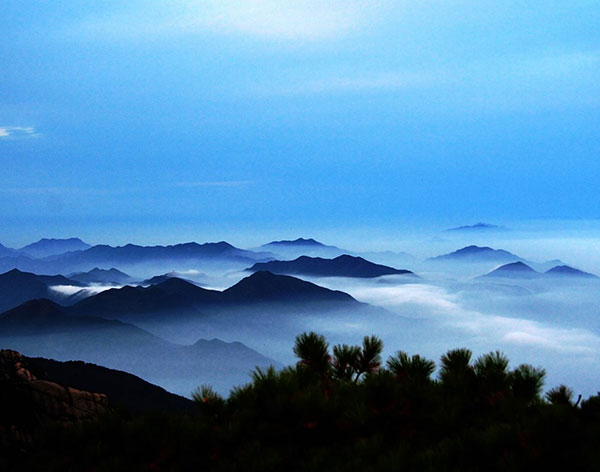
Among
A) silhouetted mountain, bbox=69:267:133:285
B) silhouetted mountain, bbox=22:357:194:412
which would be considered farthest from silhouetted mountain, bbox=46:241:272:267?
silhouetted mountain, bbox=22:357:194:412

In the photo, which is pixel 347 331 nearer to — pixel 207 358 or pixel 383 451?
Answer: pixel 207 358

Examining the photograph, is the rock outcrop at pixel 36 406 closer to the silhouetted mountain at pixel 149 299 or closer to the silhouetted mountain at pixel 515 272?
the silhouetted mountain at pixel 149 299

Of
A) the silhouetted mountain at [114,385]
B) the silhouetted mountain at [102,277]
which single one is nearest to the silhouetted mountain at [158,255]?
the silhouetted mountain at [102,277]

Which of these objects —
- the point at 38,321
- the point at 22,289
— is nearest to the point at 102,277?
the point at 22,289

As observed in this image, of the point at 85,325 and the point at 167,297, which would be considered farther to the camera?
the point at 167,297

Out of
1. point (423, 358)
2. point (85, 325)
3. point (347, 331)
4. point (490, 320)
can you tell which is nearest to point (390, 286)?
point (347, 331)

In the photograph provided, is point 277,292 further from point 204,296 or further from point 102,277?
point 102,277

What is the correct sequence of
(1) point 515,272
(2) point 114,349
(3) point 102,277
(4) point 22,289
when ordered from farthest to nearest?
(1) point 515,272 < (3) point 102,277 < (4) point 22,289 < (2) point 114,349
